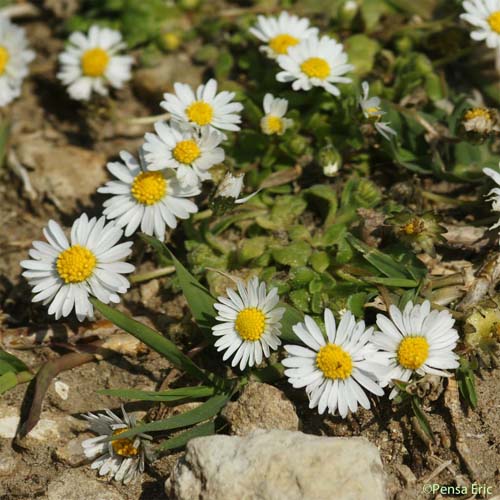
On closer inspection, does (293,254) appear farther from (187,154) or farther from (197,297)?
(187,154)

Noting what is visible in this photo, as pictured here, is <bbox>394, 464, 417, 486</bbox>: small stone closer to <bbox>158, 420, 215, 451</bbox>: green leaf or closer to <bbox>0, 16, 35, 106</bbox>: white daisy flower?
<bbox>158, 420, 215, 451</bbox>: green leaf

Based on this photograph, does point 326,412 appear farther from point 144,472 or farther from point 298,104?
point 298,104

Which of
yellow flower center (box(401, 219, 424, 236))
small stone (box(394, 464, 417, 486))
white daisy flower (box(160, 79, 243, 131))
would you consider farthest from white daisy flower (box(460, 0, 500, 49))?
small stone (box(394, 464, 417, 486))

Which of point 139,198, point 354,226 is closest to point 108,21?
point 139,198

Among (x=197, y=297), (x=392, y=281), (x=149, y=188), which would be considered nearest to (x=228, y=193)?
(x=149, y=188)

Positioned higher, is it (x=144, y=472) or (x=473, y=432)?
(x=473, y=432)

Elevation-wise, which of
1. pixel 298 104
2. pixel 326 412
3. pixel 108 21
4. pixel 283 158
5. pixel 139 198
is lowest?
pixel 326 412

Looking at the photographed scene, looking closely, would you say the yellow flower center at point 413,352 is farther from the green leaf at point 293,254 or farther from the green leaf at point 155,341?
the green leaf at point 155,341
